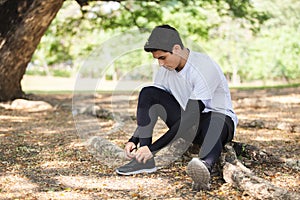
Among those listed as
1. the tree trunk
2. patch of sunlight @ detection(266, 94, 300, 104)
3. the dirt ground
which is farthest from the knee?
patch of sunlight @ detection(266, 94, 300, 104)

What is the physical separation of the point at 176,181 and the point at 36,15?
4.04 meters

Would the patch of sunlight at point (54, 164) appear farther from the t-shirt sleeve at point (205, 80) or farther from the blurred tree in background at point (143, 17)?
the blurred tree in background at point (143, 17)

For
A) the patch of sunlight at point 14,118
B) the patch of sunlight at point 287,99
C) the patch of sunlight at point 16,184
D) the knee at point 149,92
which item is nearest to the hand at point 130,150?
the knee at point 149,92

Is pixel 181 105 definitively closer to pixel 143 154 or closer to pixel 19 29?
pixel 143 154

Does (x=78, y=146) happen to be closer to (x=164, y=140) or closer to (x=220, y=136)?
(x=164, y=140)

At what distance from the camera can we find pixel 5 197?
2.40 meters

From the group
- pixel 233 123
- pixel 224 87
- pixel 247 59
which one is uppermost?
pixel 224 87

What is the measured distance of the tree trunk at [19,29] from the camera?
19.7ft

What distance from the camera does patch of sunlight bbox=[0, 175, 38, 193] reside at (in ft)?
8.36

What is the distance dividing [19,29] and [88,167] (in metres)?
3.63

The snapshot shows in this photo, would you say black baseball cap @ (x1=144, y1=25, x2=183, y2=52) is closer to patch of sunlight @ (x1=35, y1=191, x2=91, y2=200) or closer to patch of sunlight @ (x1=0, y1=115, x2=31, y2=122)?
patch of sunlight @ (x1=35, y1=191, x2=91, y2=200)

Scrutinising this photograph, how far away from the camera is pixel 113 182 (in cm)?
272

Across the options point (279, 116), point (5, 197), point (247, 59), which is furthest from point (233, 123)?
point (247, 59)

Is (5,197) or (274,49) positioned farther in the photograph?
(274,49)
